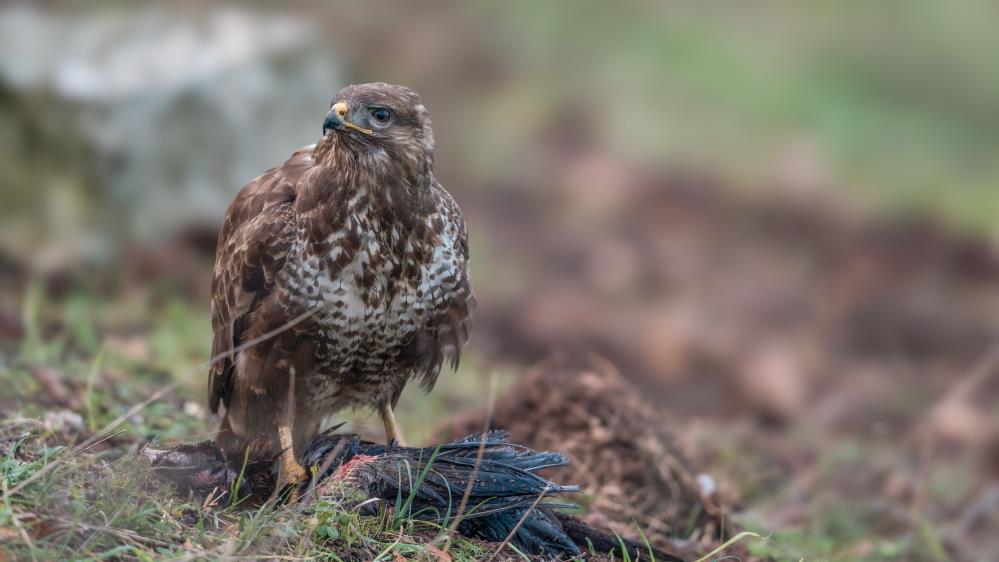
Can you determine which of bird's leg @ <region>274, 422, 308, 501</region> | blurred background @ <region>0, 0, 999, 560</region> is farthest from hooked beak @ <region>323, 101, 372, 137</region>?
blurred background @ <region>0, 0, 999, 560</region>

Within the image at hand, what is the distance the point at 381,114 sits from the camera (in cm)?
432

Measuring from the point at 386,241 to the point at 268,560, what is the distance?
1232 mm

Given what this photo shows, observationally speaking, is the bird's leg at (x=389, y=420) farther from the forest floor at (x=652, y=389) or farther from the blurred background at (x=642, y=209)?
the blurred background at (x=642, y=209)

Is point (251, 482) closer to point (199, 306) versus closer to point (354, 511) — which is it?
point (354, 511)

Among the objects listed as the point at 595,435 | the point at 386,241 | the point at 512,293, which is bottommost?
the point at 512,293

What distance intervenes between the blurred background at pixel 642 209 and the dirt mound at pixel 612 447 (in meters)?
0.19

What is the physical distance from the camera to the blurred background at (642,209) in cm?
655

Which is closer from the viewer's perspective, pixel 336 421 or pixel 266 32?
pixel 336 421

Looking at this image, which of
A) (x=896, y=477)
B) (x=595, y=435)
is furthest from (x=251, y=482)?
(x=896, y=477)

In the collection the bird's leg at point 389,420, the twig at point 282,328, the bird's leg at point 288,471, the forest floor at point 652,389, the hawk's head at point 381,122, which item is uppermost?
the hawk's head at point 381,122

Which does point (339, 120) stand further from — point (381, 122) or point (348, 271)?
point (348, 271)

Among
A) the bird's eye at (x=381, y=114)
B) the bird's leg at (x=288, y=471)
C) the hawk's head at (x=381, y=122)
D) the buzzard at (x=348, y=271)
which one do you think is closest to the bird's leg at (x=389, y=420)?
the buzzard at (x=348, y=271)

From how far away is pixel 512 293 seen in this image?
10.2 m

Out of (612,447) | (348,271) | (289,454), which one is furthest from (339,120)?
(612,447)
